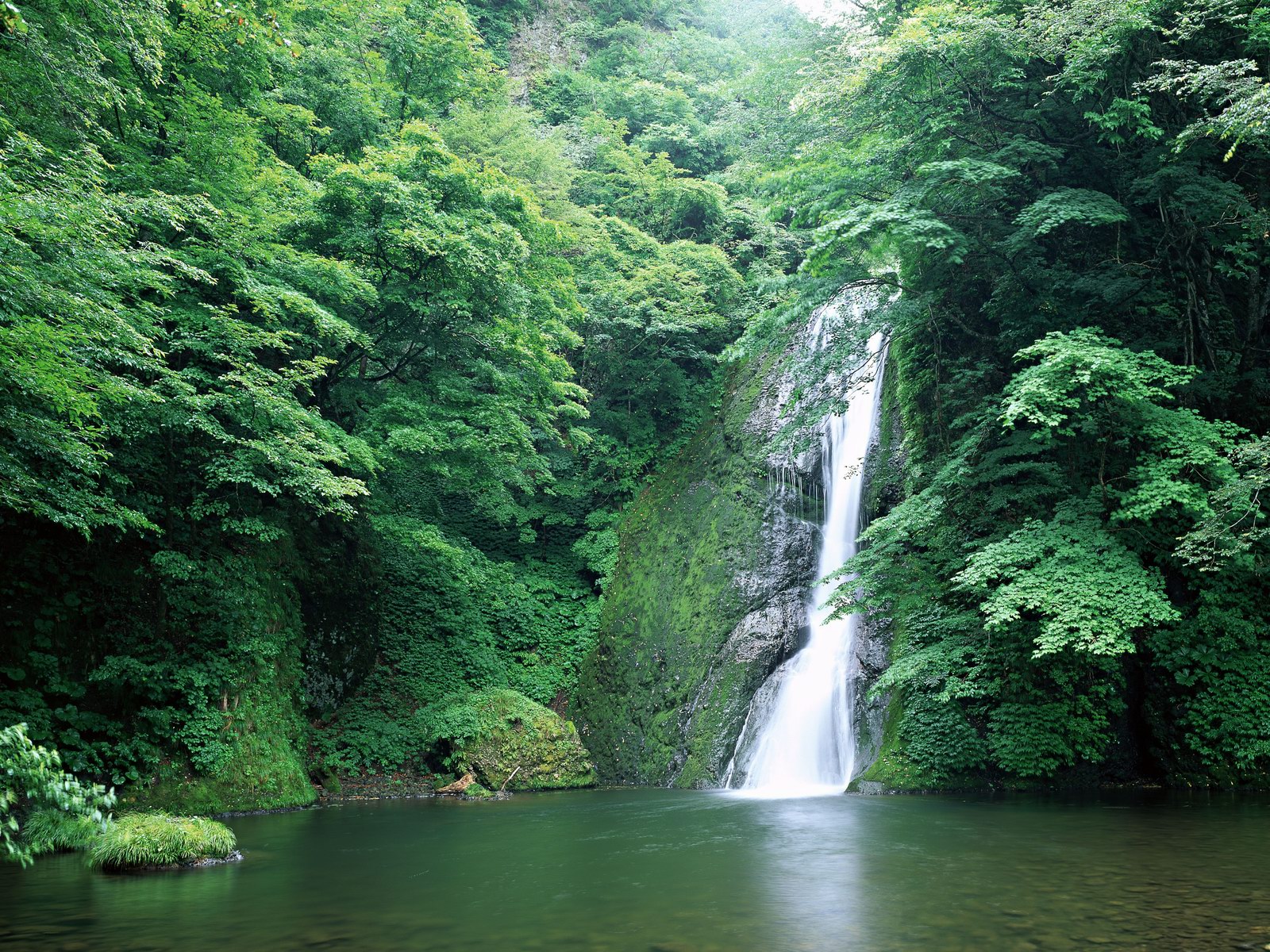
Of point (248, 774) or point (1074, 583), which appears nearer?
point (1074, 583)

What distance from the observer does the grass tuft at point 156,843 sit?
20.4 feet

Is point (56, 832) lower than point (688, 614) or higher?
lower

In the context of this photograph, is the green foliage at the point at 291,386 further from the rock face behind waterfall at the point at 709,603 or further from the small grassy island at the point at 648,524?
the rock face behind waterfall at the point at 709,603

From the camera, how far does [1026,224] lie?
31.5 feet

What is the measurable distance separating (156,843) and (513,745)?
274 inches

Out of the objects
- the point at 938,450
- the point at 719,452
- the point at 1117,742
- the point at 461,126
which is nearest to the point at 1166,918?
the point at 1117,742

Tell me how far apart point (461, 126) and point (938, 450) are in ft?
46.1

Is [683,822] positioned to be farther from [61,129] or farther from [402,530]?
[61,129]

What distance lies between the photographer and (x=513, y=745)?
12875 millimetres

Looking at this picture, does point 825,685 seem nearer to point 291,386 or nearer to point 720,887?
point 720,887

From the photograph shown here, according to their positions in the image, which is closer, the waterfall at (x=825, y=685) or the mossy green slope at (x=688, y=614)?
the waterfall at (x=825, y=685)

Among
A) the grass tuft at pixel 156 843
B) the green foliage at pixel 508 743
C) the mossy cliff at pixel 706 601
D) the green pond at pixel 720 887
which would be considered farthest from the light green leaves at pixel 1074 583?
the grass tuft at pixel 156 843

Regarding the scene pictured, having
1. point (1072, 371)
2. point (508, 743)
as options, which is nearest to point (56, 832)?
point (508, 743)

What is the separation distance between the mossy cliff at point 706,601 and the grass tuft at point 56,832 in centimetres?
847
